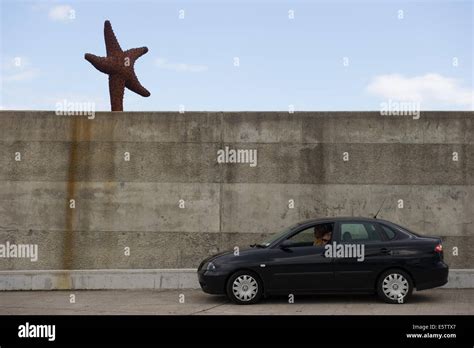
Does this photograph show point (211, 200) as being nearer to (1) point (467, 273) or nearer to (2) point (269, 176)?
(2) point (269, 176)

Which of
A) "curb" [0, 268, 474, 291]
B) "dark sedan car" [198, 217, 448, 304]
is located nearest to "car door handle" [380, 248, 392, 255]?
"dark sedan car" [198, 217, 448, 304]

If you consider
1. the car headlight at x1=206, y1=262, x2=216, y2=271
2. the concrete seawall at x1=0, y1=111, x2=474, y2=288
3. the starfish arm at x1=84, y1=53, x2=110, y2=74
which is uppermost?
the starfish arm at x1=84, y1=53, x2=110, y2=74

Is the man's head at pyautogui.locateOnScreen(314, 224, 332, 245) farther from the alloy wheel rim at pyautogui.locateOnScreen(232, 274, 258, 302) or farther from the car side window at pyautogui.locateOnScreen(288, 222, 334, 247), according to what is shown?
the alloy wheel rim at pyautogui.locateOnScreen(232, 274, 258, 302)

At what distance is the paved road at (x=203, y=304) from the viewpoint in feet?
35.6

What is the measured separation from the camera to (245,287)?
1161 cm

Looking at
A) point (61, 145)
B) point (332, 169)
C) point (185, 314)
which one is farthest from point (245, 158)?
point (185, 314)

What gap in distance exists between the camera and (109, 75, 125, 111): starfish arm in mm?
15922

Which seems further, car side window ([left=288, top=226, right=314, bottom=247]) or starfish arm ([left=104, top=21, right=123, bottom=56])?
starfish arm ([left=104, top=21, right=123, bottom=56])

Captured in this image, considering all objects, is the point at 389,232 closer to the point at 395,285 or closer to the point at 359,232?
the point at 359,232

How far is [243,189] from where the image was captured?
14875 mm

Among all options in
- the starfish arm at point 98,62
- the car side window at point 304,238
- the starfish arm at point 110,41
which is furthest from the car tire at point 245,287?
the starfish arm at point 110,41

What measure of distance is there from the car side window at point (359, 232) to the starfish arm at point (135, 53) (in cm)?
734

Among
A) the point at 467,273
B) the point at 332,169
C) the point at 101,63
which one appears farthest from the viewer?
the point at 101,63
